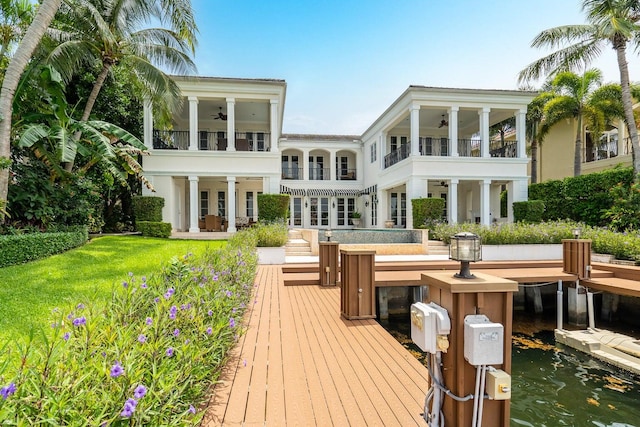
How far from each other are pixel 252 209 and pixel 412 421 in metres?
21.9

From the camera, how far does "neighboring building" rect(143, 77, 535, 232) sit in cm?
1786

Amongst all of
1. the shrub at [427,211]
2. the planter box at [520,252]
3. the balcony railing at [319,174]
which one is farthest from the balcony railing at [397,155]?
the planter box at [520,252]

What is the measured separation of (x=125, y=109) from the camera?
17328mm

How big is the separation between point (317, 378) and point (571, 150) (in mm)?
27036

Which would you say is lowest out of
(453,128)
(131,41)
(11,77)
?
(11,77)

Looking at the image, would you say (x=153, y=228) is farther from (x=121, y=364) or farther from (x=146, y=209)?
(x=121, y=364)

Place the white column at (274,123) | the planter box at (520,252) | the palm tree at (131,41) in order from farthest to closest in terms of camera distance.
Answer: the white column at (274,123) < the planter box at (520,252) < the palm tree at (131,41)

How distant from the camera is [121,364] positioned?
1831mm

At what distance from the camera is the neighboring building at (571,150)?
72.5ft

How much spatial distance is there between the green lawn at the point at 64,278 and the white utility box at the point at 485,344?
9.80 ft

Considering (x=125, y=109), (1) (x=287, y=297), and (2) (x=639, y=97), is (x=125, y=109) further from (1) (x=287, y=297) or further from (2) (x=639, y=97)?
(2) (x=639, y=97)

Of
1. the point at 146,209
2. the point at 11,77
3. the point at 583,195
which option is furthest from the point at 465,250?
the point at 583,195

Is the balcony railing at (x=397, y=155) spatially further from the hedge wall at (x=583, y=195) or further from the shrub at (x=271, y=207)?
the shrub at (x=271, y=207)

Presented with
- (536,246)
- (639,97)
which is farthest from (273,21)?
(639,97)
